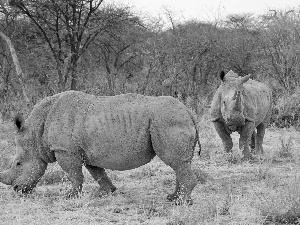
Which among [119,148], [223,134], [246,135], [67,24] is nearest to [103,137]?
[119,148]

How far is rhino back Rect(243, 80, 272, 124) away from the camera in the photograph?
912cm

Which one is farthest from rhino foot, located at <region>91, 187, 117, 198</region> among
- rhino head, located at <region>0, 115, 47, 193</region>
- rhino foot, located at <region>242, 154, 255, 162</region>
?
rhino foot, located at <region>242, 154, 255, 162</region>

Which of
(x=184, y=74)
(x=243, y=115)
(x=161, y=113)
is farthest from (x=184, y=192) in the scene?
(x=184, y=74)

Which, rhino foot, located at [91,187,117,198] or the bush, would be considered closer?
rhino foot, located at [91,187,117,198]

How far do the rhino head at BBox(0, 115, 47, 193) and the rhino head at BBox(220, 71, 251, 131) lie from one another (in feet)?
10.7

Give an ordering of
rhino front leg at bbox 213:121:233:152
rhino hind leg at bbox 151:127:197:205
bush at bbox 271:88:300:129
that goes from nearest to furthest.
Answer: rhino hind leg at bbox 151:127:197:205, rhino front leg at bbox 213:121:233:152, bush at bbox 271:88:300:129

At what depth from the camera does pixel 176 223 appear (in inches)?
205

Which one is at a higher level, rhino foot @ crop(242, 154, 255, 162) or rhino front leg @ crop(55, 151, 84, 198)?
rhino front leg @ crop(55, 151, 84, 198)

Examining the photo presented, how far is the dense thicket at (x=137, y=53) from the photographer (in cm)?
1530

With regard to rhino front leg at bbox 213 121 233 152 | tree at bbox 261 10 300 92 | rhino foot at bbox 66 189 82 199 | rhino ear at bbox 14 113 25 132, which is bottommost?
rhino foot at bbox 66 189 82 199

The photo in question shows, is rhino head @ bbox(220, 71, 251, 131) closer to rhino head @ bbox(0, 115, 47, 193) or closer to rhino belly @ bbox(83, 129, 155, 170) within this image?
rhino belly @ bbox(83, 129, 155, 170)

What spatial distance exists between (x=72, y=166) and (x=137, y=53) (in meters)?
13.9

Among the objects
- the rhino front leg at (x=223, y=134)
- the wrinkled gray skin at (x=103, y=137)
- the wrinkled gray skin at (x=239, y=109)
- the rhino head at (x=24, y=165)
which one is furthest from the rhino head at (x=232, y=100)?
the rhino head at (x=24, y=165)

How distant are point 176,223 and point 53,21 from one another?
12.6m
